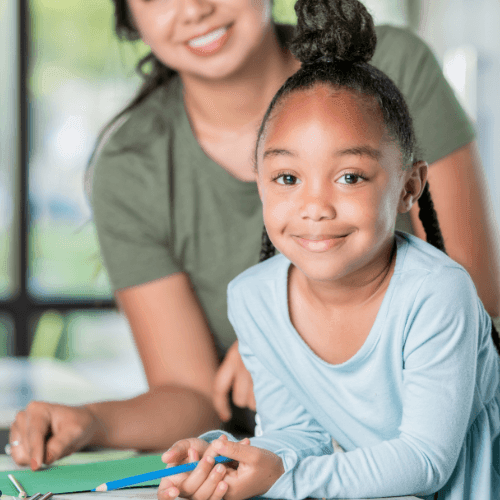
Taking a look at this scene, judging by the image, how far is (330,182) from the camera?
61cm

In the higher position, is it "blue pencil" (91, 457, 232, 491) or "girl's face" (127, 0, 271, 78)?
"girl's face" (127, 0, 271, 78)

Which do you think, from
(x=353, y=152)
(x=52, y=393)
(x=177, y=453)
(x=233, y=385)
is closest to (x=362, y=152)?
(x=353, y=152)

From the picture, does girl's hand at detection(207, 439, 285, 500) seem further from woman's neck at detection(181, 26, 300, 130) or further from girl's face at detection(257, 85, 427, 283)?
woman's neck at detection(181, 26, 300, 130)

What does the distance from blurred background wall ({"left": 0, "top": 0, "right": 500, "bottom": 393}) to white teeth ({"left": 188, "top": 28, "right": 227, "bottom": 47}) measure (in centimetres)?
221

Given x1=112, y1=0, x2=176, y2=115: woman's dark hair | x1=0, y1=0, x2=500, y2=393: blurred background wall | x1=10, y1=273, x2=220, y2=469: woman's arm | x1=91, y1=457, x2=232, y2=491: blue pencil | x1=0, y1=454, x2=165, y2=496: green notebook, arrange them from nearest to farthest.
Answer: x1=91, y1=457, x2=232, y2=491: blue pencil, x1=0, y1=454, x2=165, y2=496: green notebook, x1=10, y1=273, x2=220, y2=469: woman's arm, x1=112, y1=0, x2=176, y2=115: woman's dark hair, x1=0, y1=0, x2=500, y2=393: blurred background wall

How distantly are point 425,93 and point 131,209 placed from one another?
48 cm

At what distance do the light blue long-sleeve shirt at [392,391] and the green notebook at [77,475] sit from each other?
5.8 inches

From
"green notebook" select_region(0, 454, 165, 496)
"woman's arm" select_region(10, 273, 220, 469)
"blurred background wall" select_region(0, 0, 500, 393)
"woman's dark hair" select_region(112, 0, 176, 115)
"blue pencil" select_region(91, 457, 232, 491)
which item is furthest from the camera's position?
"blurred background wall" select_region(0, 0, 500, 393)

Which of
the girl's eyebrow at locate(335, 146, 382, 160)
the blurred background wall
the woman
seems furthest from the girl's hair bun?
the blurred background wall

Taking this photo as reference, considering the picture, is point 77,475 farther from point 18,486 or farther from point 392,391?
point 392,391

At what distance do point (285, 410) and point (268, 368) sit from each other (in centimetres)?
5

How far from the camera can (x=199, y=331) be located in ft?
3.35

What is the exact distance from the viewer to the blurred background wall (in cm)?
303

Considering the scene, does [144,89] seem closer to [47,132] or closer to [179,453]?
[179,453]
